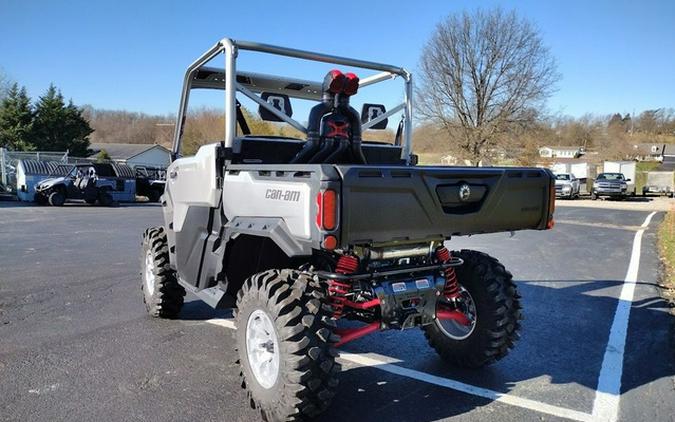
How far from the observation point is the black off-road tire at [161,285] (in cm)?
534

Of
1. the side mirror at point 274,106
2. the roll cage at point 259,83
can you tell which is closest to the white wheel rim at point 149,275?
the roll cage at point 259,83

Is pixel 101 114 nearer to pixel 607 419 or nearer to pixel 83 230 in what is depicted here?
pixel 83 230

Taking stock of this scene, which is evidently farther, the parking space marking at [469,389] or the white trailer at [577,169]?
the white trailer at [577,169]

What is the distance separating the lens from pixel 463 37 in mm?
44594

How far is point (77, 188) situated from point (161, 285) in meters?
19.3

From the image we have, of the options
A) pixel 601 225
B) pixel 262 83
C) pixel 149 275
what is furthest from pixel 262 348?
pixel 601 225

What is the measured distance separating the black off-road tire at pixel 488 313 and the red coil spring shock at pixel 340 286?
1.27m

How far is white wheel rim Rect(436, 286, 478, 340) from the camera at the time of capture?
4332 mm

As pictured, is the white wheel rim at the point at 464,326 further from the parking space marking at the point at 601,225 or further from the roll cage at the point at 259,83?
the parking space marking at the point at 601,225

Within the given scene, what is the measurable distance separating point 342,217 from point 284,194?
48cm

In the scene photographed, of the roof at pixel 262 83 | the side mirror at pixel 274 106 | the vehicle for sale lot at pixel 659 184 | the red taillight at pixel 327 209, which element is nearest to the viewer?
the red taillight at pixel 327 209

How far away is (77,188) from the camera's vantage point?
72.3ft

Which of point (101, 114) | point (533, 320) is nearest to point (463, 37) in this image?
point (533, 320)

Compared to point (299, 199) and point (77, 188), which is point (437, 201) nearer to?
point (299, 199)
